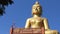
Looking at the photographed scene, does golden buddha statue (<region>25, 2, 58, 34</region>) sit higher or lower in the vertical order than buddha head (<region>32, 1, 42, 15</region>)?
lower

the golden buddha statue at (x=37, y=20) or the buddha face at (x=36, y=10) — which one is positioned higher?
the buddha face at (x=36, y=10)

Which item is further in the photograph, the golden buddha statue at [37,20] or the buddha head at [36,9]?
the buddha head at [36,9]

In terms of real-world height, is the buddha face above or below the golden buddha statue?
above

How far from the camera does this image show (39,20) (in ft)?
30.9

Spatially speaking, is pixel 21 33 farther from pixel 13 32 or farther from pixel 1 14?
pixel 1 14

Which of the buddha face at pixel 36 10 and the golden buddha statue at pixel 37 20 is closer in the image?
the golden buddha statue at pixel 37 20

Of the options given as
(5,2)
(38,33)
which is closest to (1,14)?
(5,2)

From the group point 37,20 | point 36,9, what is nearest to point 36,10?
point 36,9

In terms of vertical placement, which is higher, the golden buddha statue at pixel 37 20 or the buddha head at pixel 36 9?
the buddha head at pixel 36 9

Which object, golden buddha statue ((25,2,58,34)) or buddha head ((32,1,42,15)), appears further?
buddha head ((32,1,42,15))

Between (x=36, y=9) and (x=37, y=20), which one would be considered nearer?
(x=37, y=20)

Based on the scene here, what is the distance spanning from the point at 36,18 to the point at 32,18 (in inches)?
6.5

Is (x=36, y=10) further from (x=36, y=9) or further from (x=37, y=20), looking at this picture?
(x=37, y=20)

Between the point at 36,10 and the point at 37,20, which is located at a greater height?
the point at 36,10
